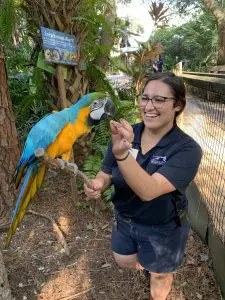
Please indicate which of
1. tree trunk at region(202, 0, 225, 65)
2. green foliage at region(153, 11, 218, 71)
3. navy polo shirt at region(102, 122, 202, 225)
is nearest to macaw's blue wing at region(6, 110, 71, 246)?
navy polo shirt at region(102, 122, 202, 225)

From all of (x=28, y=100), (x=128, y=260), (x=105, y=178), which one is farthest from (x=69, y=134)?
(x=28, y=100)

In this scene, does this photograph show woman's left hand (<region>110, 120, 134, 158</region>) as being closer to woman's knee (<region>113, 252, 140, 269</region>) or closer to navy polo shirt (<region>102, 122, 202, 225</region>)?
navy polo shirt (<region>102, 122, 202, 225</region>)

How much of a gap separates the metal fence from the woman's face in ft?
1.57

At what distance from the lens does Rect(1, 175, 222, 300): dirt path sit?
7.35ft

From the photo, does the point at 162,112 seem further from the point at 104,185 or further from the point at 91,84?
the point at 91,84

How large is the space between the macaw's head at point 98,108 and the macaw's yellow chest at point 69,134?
0.09 ft

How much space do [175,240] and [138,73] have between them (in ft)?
14.8

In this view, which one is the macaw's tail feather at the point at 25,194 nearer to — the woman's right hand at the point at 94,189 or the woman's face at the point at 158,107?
the woman's right hand at the point at 94,189

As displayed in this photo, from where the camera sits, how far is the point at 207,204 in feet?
8.55

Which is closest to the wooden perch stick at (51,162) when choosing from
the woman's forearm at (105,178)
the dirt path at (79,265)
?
the woman's forearm at (105,178)

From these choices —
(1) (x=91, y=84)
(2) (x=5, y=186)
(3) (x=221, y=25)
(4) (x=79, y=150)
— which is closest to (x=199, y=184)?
(4) (x=79, y=150)

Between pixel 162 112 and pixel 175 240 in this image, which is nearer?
pixel 162 112

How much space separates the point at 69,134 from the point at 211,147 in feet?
4.81

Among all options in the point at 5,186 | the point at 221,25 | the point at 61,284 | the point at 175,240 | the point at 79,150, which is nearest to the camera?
the point at 175,240
